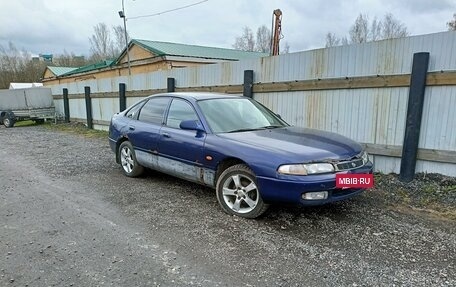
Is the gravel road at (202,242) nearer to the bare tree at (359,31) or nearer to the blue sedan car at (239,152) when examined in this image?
the blue sedan car at (239,152)

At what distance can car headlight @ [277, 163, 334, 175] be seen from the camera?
3510mm

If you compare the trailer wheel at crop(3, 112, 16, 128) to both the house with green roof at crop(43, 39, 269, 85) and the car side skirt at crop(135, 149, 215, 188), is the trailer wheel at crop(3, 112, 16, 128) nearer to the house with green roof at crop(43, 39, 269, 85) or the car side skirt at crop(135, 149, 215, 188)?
the house with green roof at crop(43, 39, 269, 85)

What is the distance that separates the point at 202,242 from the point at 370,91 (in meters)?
4.00

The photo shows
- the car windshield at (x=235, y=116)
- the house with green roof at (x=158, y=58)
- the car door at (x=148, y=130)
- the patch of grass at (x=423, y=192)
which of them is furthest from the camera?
the house with green roof at (x=158, y=58)

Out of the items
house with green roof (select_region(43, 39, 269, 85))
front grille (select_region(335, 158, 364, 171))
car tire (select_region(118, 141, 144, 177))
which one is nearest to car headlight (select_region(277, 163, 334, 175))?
front grille (select_region(335, 158, 364, 171))

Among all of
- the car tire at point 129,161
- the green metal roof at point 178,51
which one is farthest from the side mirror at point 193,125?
the green metal roof at point 178,51

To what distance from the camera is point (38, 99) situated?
17.6 meters

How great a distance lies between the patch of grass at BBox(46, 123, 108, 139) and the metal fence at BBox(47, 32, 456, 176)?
6592 mm

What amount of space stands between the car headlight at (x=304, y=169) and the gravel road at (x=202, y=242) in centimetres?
68

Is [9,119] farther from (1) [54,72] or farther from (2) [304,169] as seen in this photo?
(1) [54,72]

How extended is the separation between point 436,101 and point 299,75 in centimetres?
245

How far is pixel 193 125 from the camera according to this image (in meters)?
4.45

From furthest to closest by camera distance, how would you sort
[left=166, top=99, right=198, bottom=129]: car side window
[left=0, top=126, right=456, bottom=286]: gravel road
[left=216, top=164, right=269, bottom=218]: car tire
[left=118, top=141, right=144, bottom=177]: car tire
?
1. [left=118, top=141, right=144, bottom=177]: car tire
2. [left=166, top=99, right=198, bottom=129]: car side window
3. [left=216, top=164, right=269, bottom=218]: car tire
4. [left=0, top=126, right=456, bottom=286]: gravel road

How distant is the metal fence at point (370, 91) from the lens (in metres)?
4.90
